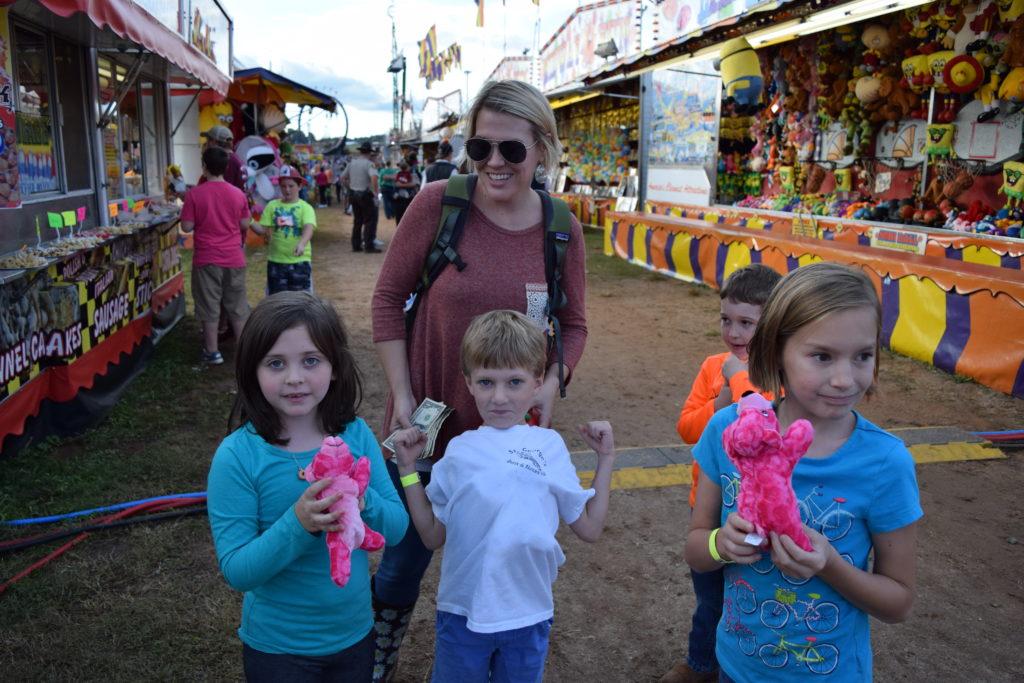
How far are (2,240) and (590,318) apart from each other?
6.02 metres

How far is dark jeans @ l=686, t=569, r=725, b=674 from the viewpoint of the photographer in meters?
2.31

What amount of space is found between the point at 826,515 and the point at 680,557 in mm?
2036

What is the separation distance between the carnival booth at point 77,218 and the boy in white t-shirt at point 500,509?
3.15 meters

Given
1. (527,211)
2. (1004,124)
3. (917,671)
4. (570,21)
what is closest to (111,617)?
(527,211)

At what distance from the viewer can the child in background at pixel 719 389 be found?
2279 millimetres

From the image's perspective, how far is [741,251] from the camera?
31.6ft

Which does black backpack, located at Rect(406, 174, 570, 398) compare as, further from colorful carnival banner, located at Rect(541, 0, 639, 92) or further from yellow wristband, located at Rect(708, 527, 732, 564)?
colorful carnival banner, located at Rect(541, 0, 639, 92)

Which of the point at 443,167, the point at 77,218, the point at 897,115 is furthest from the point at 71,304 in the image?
the point at 897,115

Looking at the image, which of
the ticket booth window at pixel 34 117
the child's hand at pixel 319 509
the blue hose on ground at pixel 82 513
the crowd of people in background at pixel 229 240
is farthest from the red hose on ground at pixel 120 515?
the crowd of people in background at pixel 229 240

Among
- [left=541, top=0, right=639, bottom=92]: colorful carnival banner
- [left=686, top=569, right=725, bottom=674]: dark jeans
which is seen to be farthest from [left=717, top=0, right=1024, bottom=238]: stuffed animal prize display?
[left=686, top=569, right=725, bottom=674]: dark jeans

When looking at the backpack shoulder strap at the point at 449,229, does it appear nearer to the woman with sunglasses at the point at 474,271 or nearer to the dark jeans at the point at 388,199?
the woman with sunglasses at the point at 474,271

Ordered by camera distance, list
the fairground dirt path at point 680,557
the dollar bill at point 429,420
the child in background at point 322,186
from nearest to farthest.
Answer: the dollar bill at point 429,420, the fairground dirt path at point 680,557, the child in background at point 322,186

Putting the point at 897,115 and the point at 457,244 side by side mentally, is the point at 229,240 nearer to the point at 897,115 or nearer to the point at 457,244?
the point at 457,244

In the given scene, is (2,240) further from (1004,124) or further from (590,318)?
(1004,124)
